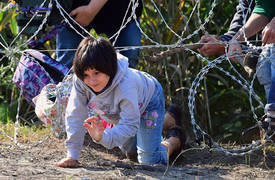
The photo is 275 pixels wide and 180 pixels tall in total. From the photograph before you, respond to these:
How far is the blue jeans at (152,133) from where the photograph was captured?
3.25 meters

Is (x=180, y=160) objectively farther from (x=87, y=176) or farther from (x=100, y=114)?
(x=87, y=176)

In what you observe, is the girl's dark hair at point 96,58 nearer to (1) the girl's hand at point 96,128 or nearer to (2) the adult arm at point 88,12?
(1) the girl's hand at point 96,128

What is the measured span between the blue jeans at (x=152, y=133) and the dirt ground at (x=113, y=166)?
159mm

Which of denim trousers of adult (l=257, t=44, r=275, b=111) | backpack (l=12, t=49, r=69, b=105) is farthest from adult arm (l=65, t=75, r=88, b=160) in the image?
denim trousers of adult (l=257, t=44, r=275, b=111)

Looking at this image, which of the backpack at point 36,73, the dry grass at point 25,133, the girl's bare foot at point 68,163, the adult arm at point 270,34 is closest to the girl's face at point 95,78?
the girl's bare foot at point 68,163

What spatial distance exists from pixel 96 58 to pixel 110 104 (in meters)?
0.36

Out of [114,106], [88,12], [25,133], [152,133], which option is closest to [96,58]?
[114,106]

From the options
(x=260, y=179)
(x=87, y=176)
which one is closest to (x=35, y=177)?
(x=87, y=176)

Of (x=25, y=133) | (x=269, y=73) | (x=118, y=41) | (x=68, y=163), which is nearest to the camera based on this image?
(x=68, y=163)

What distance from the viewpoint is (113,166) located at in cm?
296

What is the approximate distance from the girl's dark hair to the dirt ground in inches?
20.4

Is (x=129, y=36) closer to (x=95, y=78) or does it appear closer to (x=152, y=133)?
(x=152, y=133)

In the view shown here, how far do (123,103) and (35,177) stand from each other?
0.60 m

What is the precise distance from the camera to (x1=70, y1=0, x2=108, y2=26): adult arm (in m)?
3.60
